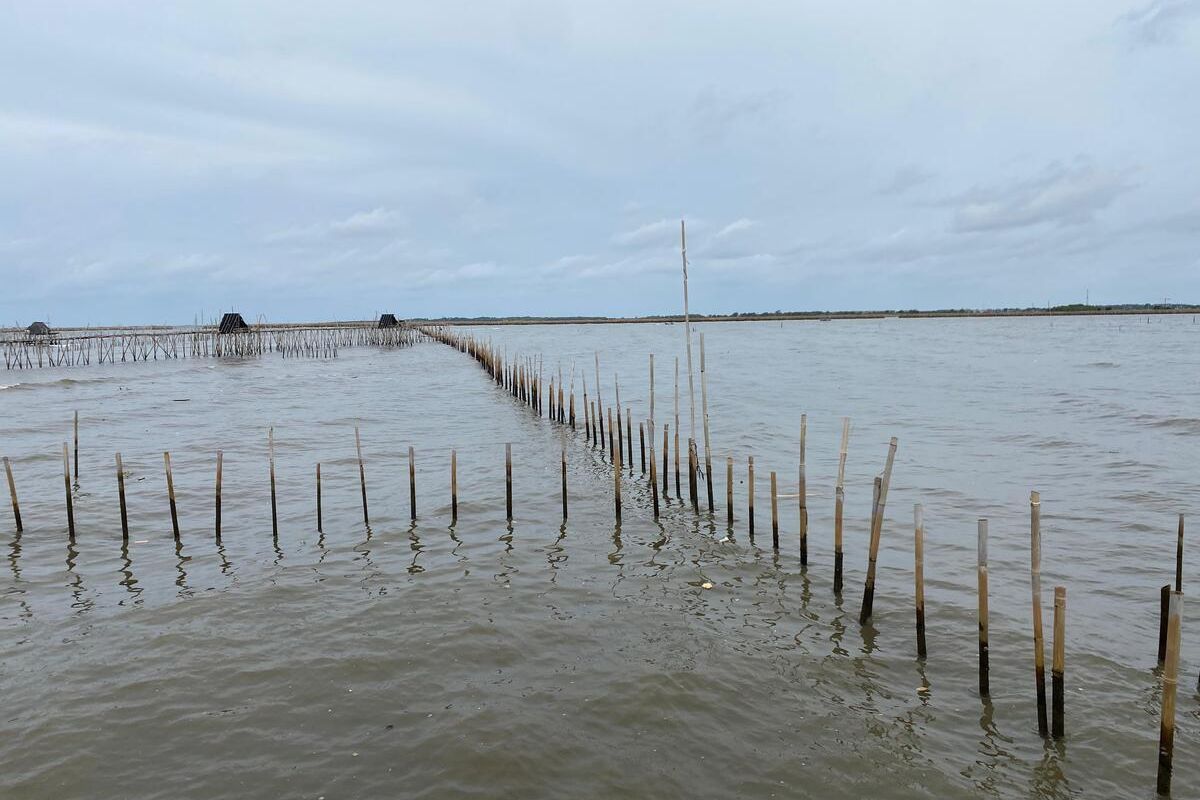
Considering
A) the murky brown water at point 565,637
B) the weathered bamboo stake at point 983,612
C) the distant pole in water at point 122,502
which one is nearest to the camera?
the murky brown water at point 565,637

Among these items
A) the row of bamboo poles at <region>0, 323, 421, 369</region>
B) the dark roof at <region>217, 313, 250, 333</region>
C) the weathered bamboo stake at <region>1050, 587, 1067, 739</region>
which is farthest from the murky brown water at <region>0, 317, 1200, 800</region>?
the dark roof at <region>217, 313, 250, 333</region>

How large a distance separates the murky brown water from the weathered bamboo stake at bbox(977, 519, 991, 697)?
6.6 inches

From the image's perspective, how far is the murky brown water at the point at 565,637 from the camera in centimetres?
479

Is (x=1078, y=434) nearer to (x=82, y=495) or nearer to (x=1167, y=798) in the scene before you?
(x=1167, y=798)

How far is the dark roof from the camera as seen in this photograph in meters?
52.3

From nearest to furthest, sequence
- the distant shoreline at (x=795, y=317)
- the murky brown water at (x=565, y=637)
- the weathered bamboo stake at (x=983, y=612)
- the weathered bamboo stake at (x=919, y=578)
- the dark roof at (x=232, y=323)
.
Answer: the murky brown water at (x=565, y=637) → the weathered bamboo stake at (x=983, y=612) → the weathered bamboo stake at (x=919, y=578) → the dark roof at (x=232, y=323) → the distant shoreline at (x=795, y=317)

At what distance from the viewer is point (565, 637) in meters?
6.67

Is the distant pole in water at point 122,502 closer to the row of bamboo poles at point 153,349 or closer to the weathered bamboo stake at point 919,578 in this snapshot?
the weathered bamboo stake at point 919,578

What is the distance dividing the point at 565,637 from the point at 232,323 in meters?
53.6

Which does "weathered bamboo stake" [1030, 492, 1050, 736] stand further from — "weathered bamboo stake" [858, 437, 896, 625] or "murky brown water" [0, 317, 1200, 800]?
"weathered bamboo stake" [858, 437, 896, 625]

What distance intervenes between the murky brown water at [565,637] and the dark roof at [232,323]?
133 ft

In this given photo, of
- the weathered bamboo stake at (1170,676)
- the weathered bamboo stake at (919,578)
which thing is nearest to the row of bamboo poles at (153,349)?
the weathered bamboo stake at (919,578)

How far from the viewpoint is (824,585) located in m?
7.79

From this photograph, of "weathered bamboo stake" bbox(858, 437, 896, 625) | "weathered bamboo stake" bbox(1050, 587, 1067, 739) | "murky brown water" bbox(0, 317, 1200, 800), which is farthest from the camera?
"weathered bamboo stake" bbox(858, 437, 896, 625)
